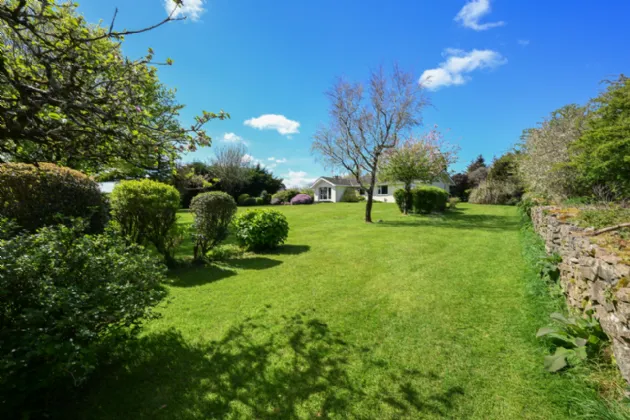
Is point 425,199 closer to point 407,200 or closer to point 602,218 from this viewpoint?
point 407,200

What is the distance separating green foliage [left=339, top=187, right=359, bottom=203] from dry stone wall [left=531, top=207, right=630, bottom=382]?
33060mm

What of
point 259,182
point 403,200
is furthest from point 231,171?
point 403,200

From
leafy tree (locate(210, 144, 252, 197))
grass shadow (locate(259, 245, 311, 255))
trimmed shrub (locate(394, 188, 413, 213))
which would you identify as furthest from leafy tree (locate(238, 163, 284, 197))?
grass shadow (locate(259, 245, 311, 255))

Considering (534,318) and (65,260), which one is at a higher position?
(65,260)

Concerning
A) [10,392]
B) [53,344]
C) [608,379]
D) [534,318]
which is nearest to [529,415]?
[608,379]

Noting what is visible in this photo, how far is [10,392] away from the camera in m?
2.14

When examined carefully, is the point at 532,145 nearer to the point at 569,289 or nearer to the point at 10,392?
the point at 569,289

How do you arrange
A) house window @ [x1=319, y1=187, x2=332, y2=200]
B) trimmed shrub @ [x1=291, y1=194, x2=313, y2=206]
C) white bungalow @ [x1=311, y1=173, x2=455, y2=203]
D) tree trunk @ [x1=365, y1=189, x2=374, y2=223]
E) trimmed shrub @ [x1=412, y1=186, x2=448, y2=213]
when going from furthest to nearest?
house window @ [x1=319, y1=187, x2=332, y2=200]
white bungalow @ [x1=311, y1=173, x2=455, y2=203]
trimmed shrub @ [x1=291, y1=194, x2=313, y2=206]
trimmed shrub @ [x1=412, y1=186, x2=448, y2=213]
tree trunk @ [x1=365, y1=189, x2=374, y2=223]

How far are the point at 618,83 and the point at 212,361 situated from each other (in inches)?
523

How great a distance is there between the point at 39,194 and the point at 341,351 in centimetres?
540

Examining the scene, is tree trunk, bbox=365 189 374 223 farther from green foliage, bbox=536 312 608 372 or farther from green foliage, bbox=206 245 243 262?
green foliage, bbox=536 312 608 372

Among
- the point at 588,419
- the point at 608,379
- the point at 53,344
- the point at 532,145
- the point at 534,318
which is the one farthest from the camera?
the point at 532,145

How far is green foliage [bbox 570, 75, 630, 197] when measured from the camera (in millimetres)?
7035

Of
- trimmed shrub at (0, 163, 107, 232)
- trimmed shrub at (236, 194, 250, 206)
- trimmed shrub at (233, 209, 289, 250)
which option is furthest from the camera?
trimmed shrub at (236, 194, 250, 206)
